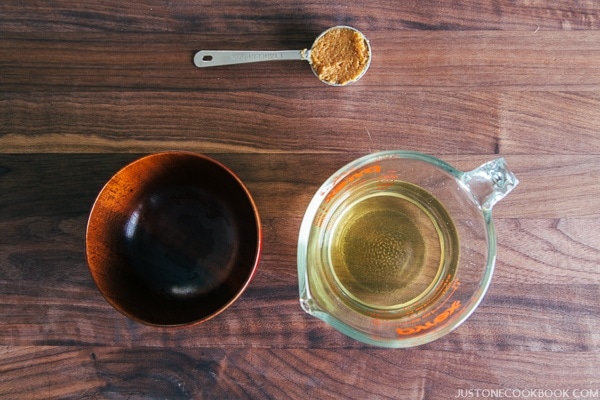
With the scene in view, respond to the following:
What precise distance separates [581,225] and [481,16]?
353 mm

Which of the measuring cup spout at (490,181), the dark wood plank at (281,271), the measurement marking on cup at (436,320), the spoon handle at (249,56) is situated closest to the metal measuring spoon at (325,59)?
the spoon handle at (249,56)

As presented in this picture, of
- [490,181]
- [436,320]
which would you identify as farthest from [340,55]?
[436,320]

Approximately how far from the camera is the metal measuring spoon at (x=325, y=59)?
0.78 m

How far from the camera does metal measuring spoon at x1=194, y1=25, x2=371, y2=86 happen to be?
78 centimetres

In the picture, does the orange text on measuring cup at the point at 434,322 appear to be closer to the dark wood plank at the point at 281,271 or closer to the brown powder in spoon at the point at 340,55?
the dark wood plank at the point at 281,271

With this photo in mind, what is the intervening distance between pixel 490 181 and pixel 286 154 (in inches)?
11.6

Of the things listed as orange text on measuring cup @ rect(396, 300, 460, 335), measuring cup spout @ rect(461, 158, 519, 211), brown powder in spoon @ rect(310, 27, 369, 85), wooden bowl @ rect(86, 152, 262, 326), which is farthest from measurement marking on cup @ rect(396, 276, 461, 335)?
brown powder in spoon @ rect(310, 27, 369, 85)

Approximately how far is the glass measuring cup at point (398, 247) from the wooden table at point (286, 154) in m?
0.06

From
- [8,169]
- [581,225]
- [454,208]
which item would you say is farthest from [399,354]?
[8,169]

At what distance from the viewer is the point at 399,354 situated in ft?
2.57

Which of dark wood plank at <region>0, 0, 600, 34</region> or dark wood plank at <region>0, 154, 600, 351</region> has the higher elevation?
dark wood plank at <region>0, 0, 600, 34</region>

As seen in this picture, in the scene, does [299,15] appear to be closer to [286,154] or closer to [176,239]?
[286,154]

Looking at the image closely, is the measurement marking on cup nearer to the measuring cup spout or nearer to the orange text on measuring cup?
the orange text on measuring cup

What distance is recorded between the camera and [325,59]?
31.0 inches
